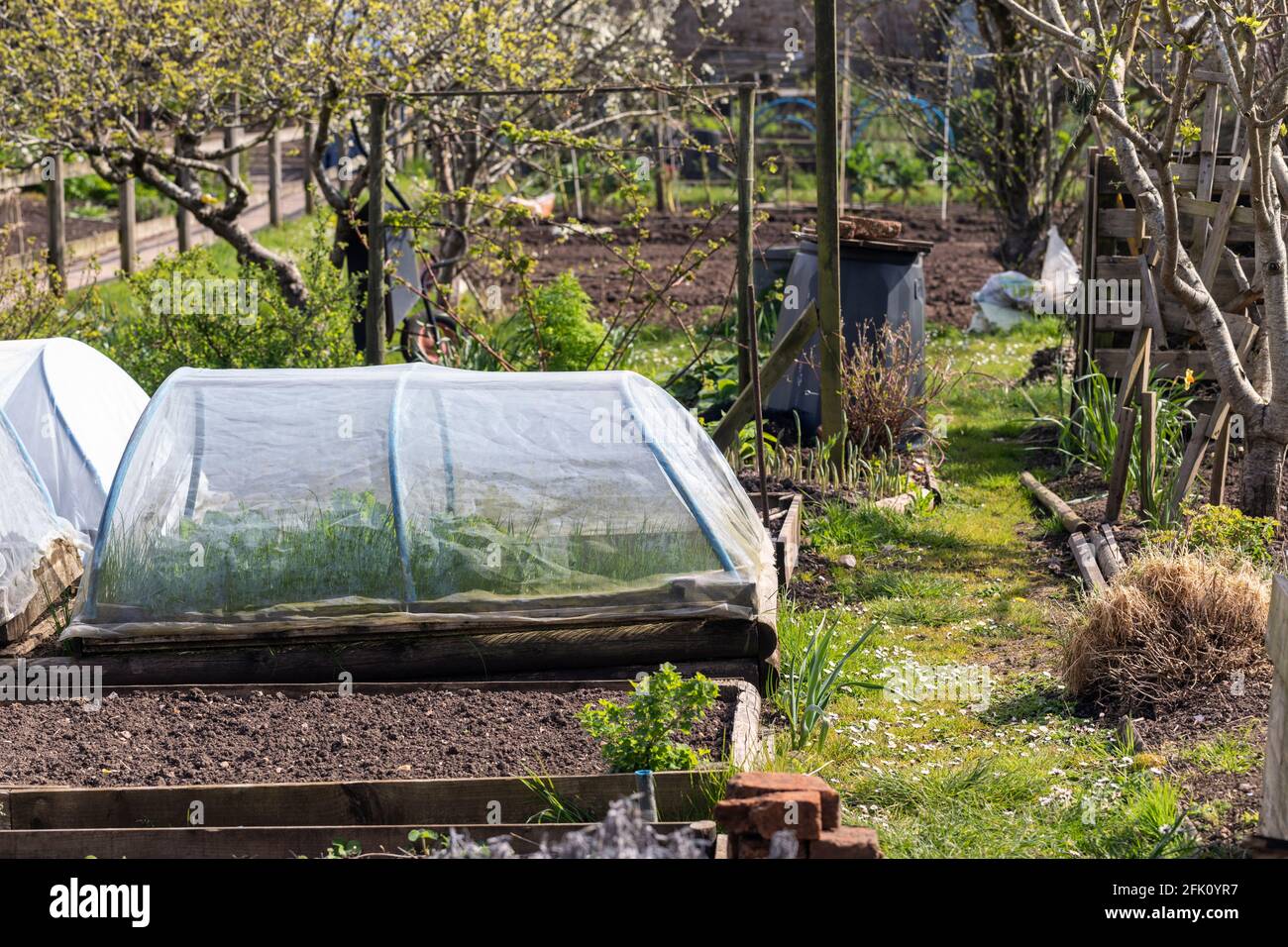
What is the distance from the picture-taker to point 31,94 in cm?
933

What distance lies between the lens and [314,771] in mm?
4746

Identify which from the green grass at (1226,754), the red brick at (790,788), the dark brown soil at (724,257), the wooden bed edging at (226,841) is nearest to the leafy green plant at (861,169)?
the dark brown soil at (724,257)

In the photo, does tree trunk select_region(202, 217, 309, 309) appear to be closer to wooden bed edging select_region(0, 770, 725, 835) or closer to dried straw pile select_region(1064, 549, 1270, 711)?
wooden bed edging select_region(0, 770, 725, 835)

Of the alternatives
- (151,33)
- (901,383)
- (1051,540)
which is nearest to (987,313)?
(901,383)

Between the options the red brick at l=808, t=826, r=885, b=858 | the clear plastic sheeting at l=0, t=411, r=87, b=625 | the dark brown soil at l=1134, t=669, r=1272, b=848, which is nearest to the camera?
the red brick at l=808, t=826, r=885, b=858

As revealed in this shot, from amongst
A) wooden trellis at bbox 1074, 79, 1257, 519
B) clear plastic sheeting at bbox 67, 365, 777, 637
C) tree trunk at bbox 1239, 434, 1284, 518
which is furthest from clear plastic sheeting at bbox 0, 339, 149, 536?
tree trunk at bbox 1239, 434, 1284, 518

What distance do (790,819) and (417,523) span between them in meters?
2.56

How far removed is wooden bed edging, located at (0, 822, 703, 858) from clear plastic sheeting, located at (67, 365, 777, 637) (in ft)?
4.66

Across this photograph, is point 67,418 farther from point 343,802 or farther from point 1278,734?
point 1278,734

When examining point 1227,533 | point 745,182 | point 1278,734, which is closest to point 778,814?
point 1278,734

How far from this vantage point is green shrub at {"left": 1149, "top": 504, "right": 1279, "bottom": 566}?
21.2 ft

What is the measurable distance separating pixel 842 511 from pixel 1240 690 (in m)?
2.95

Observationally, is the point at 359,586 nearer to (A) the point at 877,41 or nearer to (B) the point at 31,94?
(B) the point at 31,94
